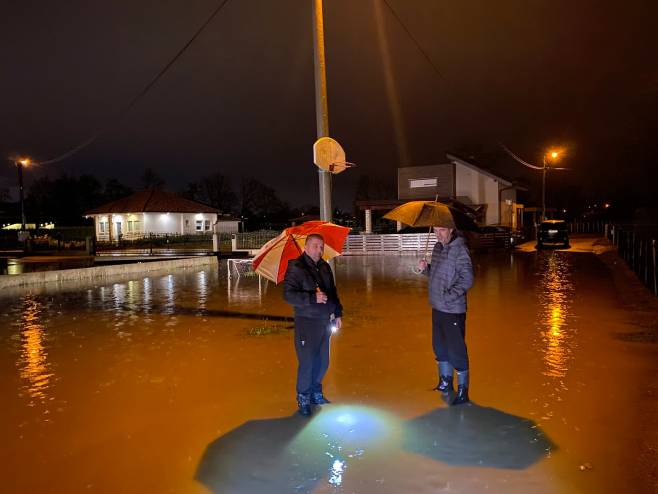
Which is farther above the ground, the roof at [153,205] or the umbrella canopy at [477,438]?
the roof at [153,205]

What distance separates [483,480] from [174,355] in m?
5.04

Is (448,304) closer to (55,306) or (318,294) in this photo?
(318,294)

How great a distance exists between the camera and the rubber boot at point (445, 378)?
5544 mm

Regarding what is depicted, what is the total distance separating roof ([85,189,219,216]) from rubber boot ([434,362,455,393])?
42.3 metres

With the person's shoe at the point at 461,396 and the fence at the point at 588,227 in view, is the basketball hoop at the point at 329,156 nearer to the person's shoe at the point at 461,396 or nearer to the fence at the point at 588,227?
the person's shoe at the point at 461,396

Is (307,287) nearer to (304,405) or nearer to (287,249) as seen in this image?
(304,405)

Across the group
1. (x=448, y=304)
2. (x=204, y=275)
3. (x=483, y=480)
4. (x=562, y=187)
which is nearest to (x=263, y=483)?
(x=483, y=480)

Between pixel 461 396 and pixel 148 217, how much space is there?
142 feet

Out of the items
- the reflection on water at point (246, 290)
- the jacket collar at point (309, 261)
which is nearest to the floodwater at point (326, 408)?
the jacket collar at point (309, 261)

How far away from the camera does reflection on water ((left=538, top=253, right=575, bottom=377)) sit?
6.75m

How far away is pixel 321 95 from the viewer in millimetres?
7859

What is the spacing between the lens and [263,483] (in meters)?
3.71

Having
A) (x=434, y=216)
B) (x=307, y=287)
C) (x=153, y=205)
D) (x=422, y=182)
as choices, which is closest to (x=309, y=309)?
(x=307, y=287)

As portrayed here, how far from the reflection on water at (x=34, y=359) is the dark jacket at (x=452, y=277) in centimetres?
432
